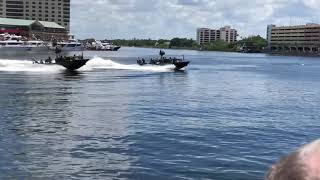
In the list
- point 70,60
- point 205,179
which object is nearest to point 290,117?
point 205,179

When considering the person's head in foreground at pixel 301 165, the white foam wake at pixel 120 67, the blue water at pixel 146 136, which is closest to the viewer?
the person's head in foreground at pixel 301 165

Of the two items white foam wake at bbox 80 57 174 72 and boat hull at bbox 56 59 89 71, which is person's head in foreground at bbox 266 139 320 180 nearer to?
boat hull at bbox 56 59 89 71

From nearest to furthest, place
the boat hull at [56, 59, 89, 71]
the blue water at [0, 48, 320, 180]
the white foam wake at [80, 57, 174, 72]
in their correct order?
the blue water at [0, 48, 320, 180], the boat hull at [56, 59, 89, 71], the white foam wake at [80, 57, 174, 72]

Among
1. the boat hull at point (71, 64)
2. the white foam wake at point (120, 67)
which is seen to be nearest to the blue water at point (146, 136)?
the boat hull at point (71, 64)

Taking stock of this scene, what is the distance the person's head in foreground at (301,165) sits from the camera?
1.92m

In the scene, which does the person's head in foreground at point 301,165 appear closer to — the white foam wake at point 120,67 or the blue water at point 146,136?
the blue water at point 146,136

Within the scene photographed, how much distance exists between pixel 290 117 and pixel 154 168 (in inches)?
649

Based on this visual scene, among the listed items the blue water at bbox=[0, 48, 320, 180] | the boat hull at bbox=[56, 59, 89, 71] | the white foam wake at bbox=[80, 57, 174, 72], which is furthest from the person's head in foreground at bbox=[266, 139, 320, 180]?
the white foam wake at bbox=[80, 57, 174, 72]

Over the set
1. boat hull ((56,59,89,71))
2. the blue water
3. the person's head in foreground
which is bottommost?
the blue water

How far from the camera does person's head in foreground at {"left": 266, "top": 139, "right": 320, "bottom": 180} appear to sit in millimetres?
1920

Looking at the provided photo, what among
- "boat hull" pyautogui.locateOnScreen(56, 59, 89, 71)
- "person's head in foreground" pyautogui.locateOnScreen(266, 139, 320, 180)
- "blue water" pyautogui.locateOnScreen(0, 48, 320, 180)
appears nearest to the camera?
"person's head in foreground" pyautogui.locateOnScreen(266, 139, 320, 180)

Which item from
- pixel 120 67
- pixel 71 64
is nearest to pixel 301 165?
pixel 71 64

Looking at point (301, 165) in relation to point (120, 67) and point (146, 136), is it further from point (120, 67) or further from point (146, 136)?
point (120, 67)

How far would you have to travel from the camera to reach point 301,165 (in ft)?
6.34
